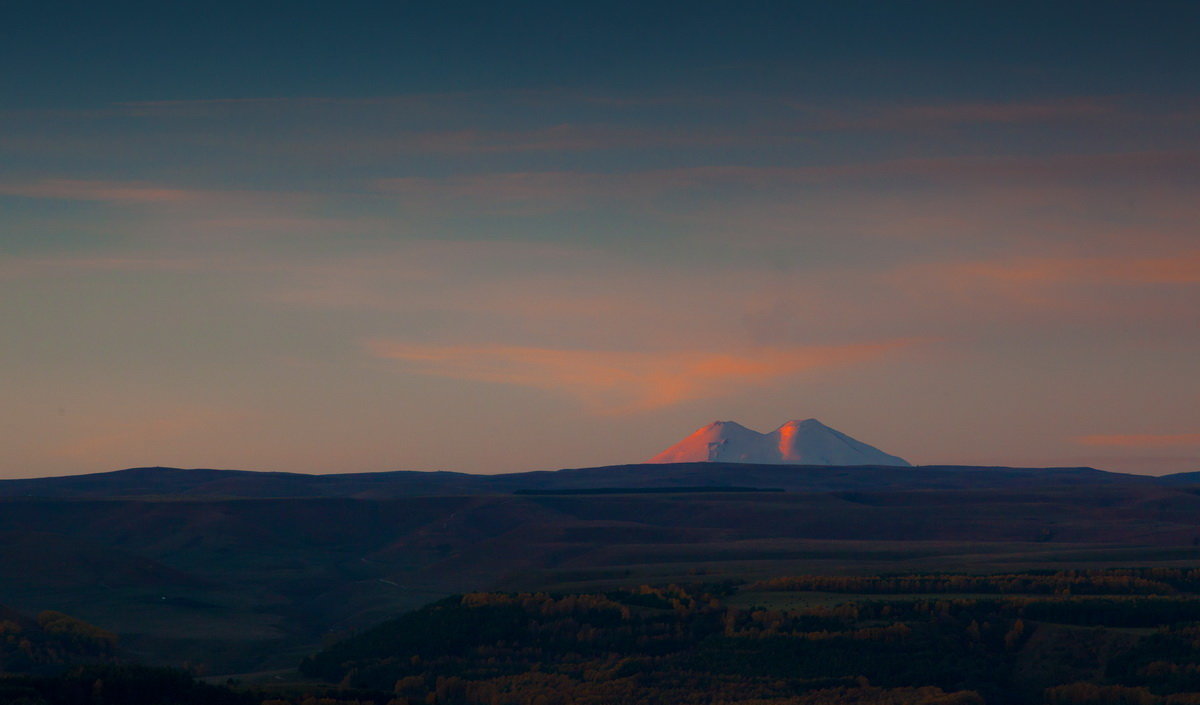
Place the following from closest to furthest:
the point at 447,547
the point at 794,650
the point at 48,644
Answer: the point at 794,650 < the point at 48,644 < the point at 447,547

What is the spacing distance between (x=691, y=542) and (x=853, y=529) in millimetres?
22377

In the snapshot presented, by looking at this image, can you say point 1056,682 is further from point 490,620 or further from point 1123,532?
point 1123,532

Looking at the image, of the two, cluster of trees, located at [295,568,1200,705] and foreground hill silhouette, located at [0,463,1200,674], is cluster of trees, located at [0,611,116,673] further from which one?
cluster of trees, located at [295,568,1200,705]

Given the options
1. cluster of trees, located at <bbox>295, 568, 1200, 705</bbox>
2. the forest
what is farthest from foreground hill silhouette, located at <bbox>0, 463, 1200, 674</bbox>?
cluster of trees, located at <bbox>295, 568, 1200, 705</bbox>

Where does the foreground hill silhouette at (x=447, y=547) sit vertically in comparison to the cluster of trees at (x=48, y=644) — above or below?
above

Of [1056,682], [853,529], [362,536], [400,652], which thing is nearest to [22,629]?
[400,652]

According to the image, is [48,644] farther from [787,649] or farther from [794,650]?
[794,650]

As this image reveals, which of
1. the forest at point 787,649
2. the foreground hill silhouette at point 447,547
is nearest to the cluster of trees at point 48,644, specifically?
the forest at point 787,649

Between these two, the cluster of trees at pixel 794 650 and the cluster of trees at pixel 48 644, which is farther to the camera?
the cluster of trees at pixel 48 644

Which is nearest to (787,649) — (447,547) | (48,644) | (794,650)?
(794,650)

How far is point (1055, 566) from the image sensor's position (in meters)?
109

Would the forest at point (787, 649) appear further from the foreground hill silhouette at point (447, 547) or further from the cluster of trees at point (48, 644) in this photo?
the foreground hill silhouette at point (447, 547)

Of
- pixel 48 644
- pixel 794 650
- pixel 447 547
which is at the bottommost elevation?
pixel 48 644

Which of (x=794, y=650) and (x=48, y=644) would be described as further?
(x=48, y=644)
